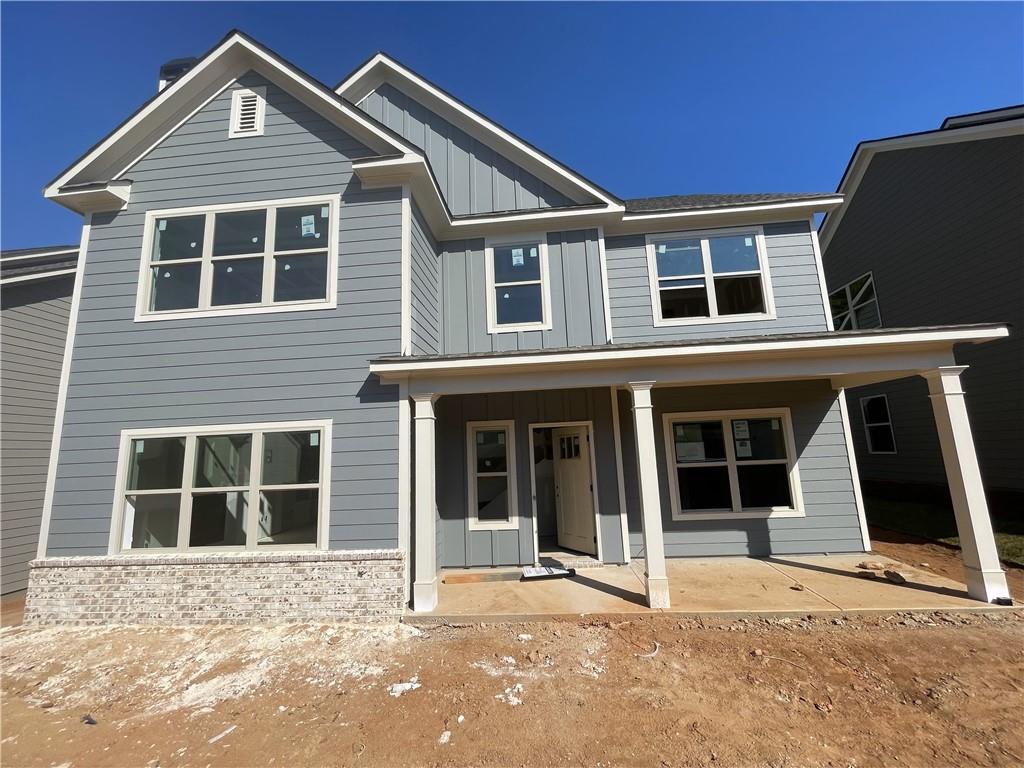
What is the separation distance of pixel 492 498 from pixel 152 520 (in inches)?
186

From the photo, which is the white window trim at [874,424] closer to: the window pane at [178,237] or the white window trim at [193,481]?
the white window trim at [193,481]

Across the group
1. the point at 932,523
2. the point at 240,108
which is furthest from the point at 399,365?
the point at 932,523

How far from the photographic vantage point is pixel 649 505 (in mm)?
5516

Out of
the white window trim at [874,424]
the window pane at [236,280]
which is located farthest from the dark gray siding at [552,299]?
the white window trim at [874,424]

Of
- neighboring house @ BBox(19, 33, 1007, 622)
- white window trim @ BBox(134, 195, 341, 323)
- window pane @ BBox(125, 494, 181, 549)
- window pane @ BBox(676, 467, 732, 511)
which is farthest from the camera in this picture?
window pane @ BBox(676, 467, 732, 511)

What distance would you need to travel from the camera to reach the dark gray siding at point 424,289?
660cm

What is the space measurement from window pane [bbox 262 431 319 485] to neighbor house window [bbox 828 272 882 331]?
13.0 m

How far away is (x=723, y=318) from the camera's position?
7.70 meters

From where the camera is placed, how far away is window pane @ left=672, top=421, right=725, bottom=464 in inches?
309

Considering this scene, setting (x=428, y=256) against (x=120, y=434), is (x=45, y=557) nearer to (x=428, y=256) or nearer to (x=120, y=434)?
(x=120, y=434)

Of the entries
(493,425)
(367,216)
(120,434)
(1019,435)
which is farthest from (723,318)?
(120,434)

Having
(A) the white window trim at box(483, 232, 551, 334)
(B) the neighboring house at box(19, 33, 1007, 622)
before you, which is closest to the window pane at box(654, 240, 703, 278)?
(B) the neighboring house at box(19, 33, 1007, 622)

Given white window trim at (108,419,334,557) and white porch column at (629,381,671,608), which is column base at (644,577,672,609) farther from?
white window trim at (108,419,334,557)

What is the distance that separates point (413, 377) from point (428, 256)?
2.43 meters
